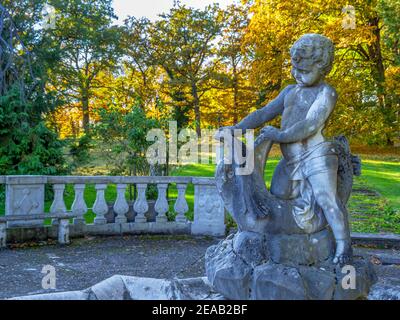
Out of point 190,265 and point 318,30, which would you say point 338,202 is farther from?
point 318,30

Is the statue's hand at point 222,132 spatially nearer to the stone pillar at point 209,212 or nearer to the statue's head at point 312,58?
the statue's head at point 312,58

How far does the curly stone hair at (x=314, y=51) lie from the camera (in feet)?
12.1

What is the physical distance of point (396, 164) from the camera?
1886 centimetres

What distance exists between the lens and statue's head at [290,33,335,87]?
3684mm

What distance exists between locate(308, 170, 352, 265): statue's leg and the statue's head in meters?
0.78

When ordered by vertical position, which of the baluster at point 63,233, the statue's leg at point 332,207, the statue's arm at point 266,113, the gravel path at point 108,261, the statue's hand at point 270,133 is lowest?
the gravel path at point 108,261

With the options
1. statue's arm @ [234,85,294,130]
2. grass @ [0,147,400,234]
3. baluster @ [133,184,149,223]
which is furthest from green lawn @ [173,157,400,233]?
statue's arm @ [234,85,294,130]

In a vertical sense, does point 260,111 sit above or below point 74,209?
above

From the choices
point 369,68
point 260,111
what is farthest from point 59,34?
point 260,111

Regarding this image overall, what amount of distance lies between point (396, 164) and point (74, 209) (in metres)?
14.8

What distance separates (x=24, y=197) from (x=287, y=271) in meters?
5.44

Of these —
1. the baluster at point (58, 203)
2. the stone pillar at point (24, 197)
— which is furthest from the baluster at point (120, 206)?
the stone pillar at point (24, 197)

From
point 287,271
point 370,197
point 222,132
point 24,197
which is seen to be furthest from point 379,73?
point 287,271

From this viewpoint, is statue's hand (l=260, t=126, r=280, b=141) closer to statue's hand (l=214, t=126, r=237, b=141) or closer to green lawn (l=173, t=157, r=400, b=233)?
statue's hand (l=214, t=126, r=237, b=141)
